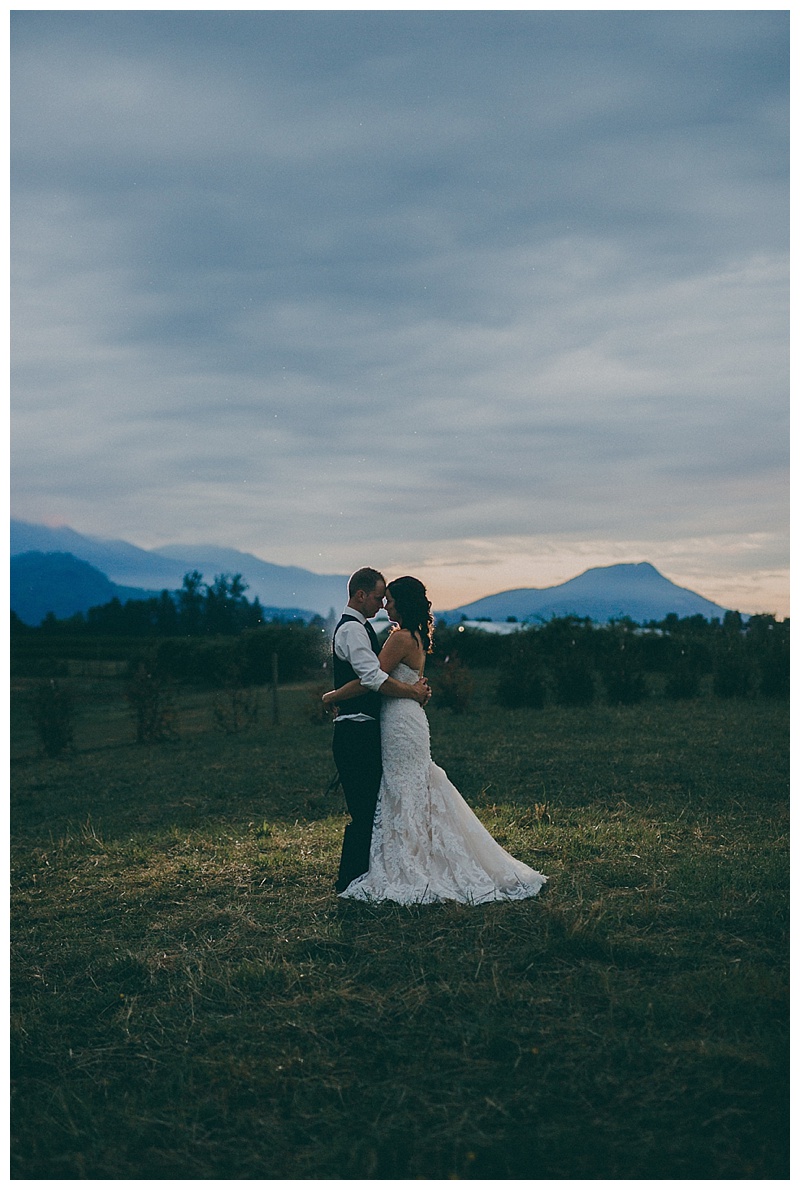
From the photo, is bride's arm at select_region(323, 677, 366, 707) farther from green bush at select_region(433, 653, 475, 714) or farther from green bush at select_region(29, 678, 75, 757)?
green bush at select_region(29, 678, 75, 757)

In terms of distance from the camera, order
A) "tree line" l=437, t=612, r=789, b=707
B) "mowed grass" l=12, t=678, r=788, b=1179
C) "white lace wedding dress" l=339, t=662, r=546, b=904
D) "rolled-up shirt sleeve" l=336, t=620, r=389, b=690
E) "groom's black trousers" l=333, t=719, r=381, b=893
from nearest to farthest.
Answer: "mowed grass" l=12, t=678, r=788, b=1179 → "rolled-up shirt sleeve" l=336, t=620, r=389, b=690 → "white lace wedding dress" l=339, t=662, r=546, b=904 → "groom's black trousers" l=333, t=719, r=381, b=893 → "tree line" l=437, t=612, r=789, b=707

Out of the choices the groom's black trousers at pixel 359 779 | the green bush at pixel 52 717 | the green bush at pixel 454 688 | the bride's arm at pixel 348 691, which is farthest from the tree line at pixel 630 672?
the bride's arm at pixel 348 691

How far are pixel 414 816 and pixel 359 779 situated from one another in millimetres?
465

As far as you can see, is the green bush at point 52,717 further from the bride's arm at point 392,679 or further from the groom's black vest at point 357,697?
the bride's arm at point 392,679

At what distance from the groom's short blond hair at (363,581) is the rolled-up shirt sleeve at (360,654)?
0.74 ft

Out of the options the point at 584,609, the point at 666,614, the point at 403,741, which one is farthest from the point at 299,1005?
the point at 666,614

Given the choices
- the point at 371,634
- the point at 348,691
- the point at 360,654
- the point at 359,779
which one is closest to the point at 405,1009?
the point at 359,779

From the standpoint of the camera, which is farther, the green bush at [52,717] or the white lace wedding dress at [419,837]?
the green bush at [52,717]

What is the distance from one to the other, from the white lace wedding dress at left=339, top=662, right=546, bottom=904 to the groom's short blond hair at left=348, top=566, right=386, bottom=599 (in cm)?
60

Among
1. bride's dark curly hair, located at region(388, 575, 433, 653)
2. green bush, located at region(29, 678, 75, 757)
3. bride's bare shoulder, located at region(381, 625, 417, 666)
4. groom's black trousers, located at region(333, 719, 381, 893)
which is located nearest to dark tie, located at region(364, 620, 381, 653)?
bride's bare shoulder, located at region(381, 625, 417, 666)

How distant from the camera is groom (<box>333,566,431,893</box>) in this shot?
6.04 metres

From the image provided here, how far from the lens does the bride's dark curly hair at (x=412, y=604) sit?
239 inches

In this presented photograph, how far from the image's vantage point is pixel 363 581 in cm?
607

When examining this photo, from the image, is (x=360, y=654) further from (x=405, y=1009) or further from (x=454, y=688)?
(x=454, y=688)
